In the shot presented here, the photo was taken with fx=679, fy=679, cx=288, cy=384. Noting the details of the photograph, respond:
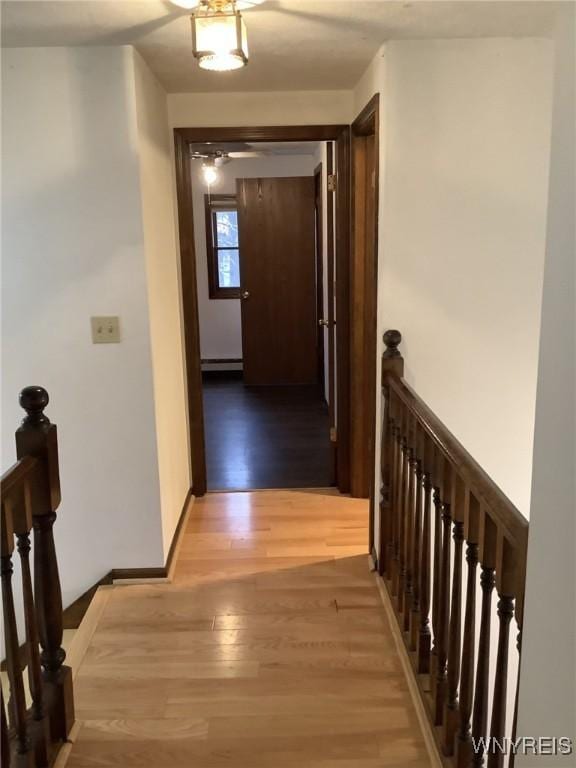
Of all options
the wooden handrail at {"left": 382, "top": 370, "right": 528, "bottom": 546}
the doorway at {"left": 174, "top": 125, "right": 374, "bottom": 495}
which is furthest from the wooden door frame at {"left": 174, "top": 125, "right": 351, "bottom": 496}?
the wooden handrail at {"left": 382, "top": 370, "right": 528, "bottom": 546}

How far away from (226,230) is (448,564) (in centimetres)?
591

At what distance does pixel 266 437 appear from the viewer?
16.2 feet

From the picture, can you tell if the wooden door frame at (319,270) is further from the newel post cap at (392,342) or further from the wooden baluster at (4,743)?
the wooden baluster at (4,743)

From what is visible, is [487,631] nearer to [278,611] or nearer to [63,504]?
[278,611]

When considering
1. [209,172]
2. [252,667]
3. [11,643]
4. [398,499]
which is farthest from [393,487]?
[209,172]

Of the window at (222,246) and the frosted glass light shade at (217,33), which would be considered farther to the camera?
the window at (222,246)

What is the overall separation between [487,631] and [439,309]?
147cm

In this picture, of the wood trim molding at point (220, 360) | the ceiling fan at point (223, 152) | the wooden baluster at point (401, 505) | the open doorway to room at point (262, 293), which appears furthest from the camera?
the wood trim molding at point (220, 360)

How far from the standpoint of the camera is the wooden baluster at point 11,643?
5.08 ft

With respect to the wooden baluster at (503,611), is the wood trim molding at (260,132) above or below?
above

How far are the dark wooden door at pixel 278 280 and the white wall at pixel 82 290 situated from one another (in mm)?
3753

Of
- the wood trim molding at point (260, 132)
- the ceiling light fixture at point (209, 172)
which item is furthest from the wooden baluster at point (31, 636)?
the ceiling light fixture at point (209, 172)

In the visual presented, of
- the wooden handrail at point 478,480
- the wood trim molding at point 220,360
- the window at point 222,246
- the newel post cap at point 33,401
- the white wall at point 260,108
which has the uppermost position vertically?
the white wall at point 260,108

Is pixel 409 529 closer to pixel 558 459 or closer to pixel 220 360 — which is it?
pixel 558 459
